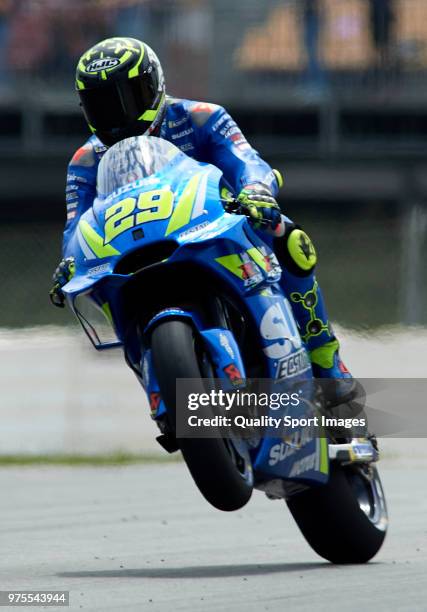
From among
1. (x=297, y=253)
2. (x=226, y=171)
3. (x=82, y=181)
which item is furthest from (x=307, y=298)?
(x=82, y=181)

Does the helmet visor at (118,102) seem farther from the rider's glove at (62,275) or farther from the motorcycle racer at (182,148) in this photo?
the rider's glove at (62,275)

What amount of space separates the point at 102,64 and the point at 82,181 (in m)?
0.53

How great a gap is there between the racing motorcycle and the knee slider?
0.09 meters

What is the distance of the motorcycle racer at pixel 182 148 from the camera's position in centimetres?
481

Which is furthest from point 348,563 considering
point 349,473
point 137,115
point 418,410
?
point 137,115

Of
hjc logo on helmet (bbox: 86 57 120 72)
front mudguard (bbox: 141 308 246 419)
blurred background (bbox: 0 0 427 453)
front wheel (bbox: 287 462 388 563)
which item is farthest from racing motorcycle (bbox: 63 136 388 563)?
blurred background (bbox: 0 0 427 453)

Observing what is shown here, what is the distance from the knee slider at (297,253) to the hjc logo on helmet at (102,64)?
0.83 metres

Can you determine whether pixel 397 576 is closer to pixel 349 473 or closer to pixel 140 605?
pixel 349 473

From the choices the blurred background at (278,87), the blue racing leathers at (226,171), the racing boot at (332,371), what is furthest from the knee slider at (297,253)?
the blurred background at (278,87)

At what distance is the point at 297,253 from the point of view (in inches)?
198

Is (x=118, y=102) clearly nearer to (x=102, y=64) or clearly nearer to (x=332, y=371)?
(x=102, y=64)

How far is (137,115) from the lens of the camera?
489 cm

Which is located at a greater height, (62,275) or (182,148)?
(182,148)

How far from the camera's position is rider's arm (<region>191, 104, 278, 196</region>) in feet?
16.5
